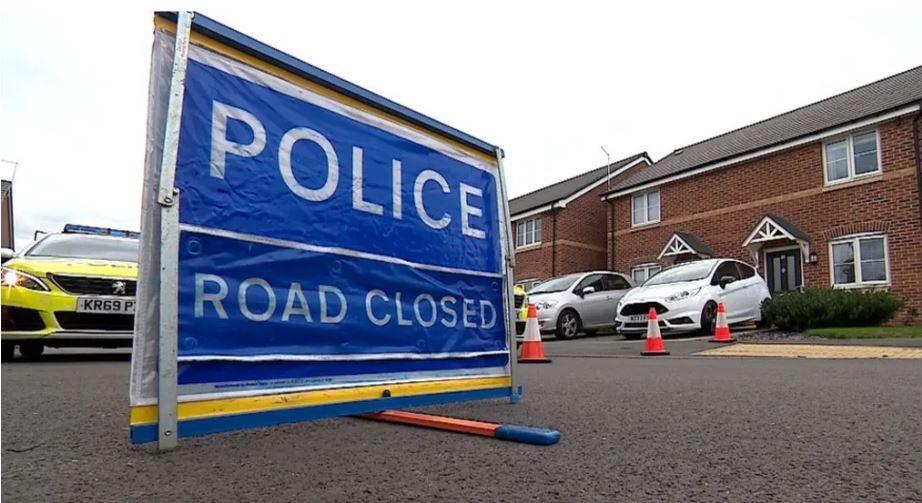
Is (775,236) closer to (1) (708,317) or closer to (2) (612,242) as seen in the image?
(1) (708,317)

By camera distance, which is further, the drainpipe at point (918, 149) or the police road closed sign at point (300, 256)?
the drainpipe at point (918, 149)

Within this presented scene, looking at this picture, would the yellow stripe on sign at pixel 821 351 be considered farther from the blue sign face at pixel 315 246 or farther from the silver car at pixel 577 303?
the blue sign face at pixel 315 246

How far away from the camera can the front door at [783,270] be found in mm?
17062

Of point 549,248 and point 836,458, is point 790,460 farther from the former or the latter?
point 549,248

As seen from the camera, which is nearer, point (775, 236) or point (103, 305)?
point (103, 305)

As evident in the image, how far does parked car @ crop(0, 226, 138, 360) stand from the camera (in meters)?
6.38

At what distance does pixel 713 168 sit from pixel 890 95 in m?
4.92

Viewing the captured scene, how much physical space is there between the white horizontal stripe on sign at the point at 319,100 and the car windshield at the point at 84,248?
5.38 meters

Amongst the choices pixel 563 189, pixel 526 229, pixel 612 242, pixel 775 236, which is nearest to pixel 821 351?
pixel 775 236

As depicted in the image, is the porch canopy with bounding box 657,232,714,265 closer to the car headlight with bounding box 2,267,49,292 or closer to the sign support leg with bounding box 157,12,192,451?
the car headlight with bounding box 2,267,49,292

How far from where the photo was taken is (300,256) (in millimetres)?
3010

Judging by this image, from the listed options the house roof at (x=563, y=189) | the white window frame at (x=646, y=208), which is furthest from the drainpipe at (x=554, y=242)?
the white window frame at (x=646, y=208)

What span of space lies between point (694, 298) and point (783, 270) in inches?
264

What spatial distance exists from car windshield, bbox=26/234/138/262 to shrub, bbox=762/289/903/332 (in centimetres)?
1241
